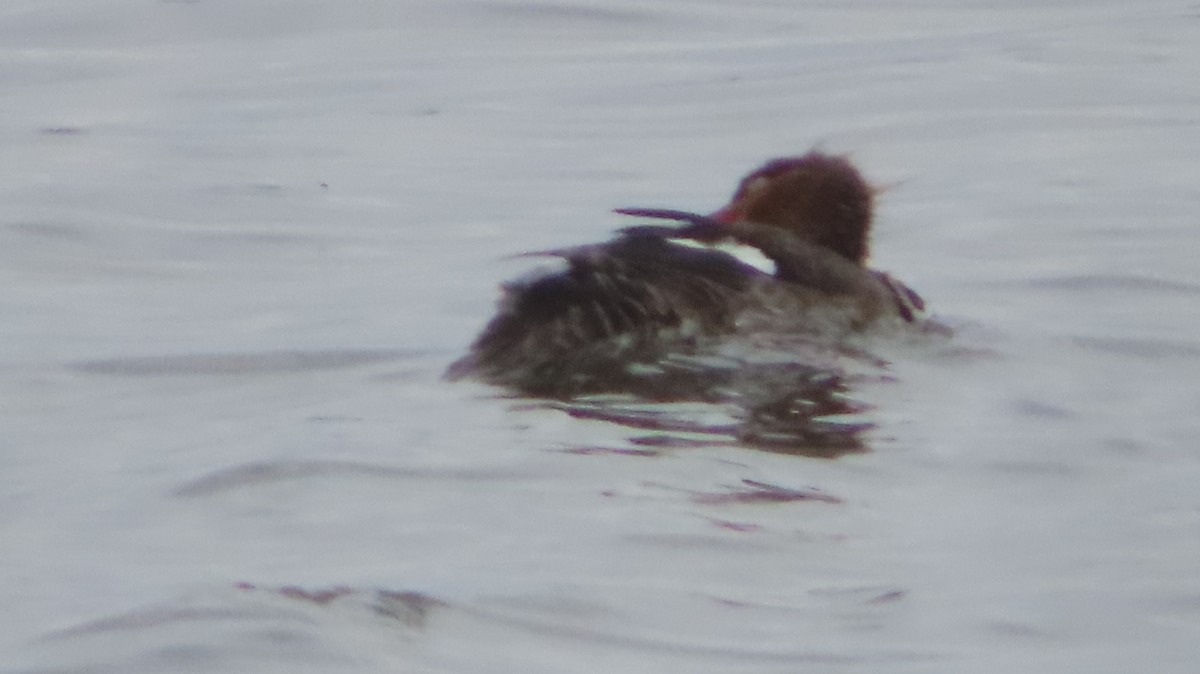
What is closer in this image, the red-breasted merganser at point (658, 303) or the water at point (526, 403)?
the water at point (526, 403)

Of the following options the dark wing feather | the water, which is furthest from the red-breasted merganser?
the water

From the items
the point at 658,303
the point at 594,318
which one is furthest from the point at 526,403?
the point at 658,303

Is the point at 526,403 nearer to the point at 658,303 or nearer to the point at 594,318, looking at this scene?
the point at 594,318

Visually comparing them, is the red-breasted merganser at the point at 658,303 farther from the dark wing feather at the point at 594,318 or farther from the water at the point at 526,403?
the water at the point at 526,403

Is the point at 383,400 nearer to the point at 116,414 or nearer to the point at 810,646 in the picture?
the point at 116,414

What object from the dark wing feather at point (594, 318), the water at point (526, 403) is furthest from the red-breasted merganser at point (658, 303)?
the water at point (526, 403)

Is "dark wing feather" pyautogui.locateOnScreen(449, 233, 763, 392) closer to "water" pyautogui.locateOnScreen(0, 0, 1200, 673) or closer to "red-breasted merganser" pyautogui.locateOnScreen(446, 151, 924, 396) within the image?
"red-breasted merganser" pyautogui.locateOnScreen(446, 151, 924, 396)
